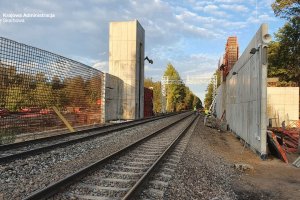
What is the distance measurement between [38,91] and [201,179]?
10.9 m

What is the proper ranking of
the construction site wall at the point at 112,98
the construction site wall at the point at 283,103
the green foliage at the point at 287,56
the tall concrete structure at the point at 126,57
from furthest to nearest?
the tall concrete structure at the point at 126,57 < the green foliage at the point at 287,56 < the construction site wall at the point at 283,103 < the construction site wall at the point at 112,98

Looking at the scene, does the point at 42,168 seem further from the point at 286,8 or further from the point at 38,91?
the point at 286,8

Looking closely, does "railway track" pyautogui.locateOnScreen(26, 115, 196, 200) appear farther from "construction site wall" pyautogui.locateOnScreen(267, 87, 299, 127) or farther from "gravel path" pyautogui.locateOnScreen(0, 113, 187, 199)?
"construction site wall" pyautogui.locateOnScreen(267, 87, 299, 127)

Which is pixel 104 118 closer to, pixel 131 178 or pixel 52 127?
pixel 52 127

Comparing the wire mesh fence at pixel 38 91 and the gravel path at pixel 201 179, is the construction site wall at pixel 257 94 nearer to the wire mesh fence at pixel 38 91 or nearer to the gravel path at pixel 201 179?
the gravel path at pixel 201 179

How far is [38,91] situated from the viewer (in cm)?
1670

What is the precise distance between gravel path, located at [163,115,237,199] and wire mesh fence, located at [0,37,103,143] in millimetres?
6926

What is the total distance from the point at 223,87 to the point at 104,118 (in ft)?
40.4

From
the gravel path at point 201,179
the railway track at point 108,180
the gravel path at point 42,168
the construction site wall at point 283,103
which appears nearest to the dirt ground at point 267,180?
the gravel path at point 201,179

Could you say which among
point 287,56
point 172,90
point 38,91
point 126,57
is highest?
point 287,56

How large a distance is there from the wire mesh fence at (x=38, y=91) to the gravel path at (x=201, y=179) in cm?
693

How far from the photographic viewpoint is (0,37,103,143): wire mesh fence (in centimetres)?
1380

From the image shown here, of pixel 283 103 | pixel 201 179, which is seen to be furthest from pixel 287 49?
pixel 201 179

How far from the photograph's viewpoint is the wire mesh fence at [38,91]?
1380 centimetres
